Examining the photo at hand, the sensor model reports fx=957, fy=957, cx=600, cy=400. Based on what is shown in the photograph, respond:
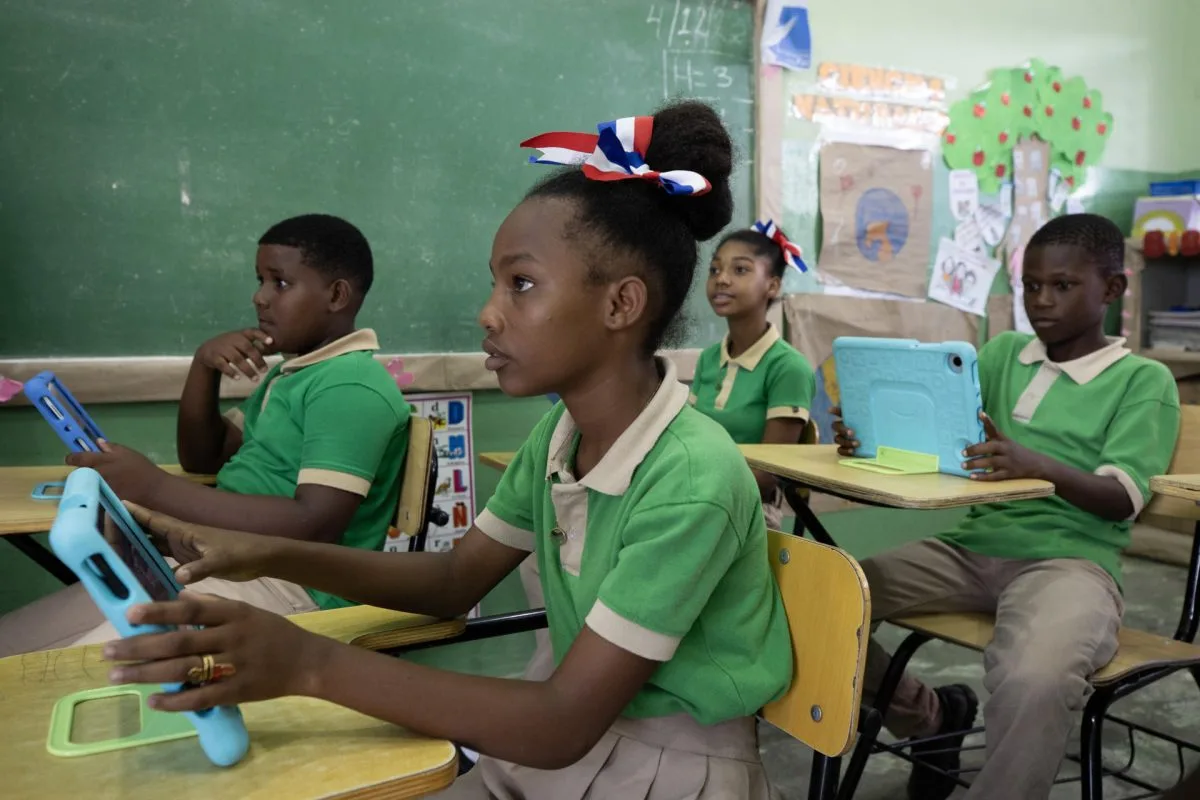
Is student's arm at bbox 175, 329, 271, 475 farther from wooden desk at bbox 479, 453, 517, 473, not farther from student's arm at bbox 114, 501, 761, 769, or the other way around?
student's arm at bbox 114, 501, 761, 769

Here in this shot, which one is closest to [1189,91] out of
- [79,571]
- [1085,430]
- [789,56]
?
[789,56]

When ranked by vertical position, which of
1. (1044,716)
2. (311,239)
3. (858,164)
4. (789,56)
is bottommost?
(1044,716)

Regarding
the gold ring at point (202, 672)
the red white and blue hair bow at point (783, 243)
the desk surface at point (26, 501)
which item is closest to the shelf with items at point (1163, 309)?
the red white and blue hair bow at point (783, 243)

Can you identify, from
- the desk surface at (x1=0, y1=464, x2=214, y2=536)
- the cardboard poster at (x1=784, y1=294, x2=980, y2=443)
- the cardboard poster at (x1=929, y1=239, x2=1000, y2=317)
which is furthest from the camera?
the cardboard poster at (x1=929, y1=239, x2=1000, y2=317)

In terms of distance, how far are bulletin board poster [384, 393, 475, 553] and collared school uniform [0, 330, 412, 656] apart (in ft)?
2.78

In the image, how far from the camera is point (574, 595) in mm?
1014

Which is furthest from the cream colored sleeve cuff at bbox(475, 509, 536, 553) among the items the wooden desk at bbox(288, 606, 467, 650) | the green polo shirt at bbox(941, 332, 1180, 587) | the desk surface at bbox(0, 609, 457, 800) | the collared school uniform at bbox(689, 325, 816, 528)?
the collared school uniform at bbox(689, 325, 816, 528)

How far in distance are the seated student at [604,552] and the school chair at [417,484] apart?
1.82ft

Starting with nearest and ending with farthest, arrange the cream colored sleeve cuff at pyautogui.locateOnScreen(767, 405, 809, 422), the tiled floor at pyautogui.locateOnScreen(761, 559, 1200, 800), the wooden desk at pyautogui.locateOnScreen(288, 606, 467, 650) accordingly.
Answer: the wooden desk at pyautogui.locateOnScreen(288, 606, 467, 650) < the tiled floor at pyautogui.locateOnScreen(761, 559, 1200, 800) < the cream colored sleeve cuff at pyautogui.locateOnScreen(767, 405, 809, 422)

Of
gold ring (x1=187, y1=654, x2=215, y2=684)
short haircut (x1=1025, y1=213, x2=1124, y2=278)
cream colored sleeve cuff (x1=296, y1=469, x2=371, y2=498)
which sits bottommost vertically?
cream colored sleeve cuff (x1=296, y1=469, x2=371, y2=498)

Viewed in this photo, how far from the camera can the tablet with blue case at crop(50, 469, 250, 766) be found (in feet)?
1.94

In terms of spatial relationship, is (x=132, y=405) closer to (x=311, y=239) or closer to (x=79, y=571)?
(x=311, y=239)

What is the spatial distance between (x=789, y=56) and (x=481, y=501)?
5.81 feet

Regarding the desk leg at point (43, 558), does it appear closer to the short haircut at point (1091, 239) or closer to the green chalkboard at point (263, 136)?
the green chalkboard at point (263, 136)
